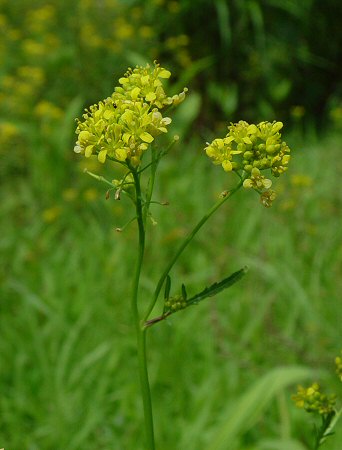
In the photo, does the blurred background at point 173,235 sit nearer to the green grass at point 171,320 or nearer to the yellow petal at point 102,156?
the green grass at point 171,320

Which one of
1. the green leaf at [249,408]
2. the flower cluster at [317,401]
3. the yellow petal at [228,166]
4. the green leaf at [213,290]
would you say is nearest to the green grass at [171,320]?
the green leaf at [249,408]

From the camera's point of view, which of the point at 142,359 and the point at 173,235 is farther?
the point at 173,235

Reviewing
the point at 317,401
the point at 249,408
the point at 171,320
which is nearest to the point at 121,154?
the point at 317,401

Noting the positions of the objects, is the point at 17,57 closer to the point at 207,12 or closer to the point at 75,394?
the point at 207,12

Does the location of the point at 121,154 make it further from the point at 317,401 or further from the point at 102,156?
the point at 317,401

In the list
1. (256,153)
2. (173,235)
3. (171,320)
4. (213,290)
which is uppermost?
(173,235)

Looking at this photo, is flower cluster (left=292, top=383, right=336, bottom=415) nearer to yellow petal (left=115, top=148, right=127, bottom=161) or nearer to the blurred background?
yellow petal (left=115, top=148, right=127, bottom=161)
